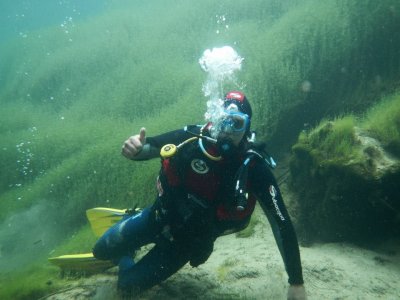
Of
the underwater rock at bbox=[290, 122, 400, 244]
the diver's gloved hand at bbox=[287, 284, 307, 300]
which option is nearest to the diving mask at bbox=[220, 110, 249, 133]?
the diver's gloved hand at bbox=[287, 284, 307, 300]

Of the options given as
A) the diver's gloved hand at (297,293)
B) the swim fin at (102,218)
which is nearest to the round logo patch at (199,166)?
the diver's gloved hand at (297,293)

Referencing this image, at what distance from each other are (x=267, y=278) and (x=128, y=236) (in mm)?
1670

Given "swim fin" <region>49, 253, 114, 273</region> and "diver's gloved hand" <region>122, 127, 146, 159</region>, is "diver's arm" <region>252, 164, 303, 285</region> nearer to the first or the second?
"diver's gloved hand" <region>122, 127, 146, 159</region>

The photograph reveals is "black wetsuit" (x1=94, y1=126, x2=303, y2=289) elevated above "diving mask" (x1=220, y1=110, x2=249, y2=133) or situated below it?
below

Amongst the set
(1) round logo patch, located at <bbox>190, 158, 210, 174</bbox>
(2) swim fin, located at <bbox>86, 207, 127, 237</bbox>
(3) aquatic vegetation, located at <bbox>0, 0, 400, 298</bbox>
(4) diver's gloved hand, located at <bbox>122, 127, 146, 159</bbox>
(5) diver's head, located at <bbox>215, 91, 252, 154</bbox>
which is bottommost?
(2) swim fin, located at <bbox>86, 207, 127, 237</bbox>

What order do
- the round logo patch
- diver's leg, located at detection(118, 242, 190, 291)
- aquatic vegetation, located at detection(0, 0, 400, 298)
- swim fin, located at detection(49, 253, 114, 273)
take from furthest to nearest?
1. aquatic vegetation, located at detection(0, 0, 400, 298)
2. swim fin, located at detection(49, 253, 114, 273)
3. diver's leg, located at detection(118, 242, 190, 291)
4. the round logo patch

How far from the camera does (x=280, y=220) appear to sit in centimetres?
279

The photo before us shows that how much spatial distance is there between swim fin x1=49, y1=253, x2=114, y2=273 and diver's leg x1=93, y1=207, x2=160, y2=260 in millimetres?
457

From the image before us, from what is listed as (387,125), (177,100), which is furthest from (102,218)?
(177,100)

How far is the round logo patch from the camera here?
291 centimetres

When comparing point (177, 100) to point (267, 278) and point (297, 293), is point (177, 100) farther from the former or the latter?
point (297, 293)

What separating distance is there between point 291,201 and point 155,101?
16.7ft

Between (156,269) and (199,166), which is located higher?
(199,166)

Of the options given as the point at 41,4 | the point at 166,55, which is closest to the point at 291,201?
the point at 166,55
